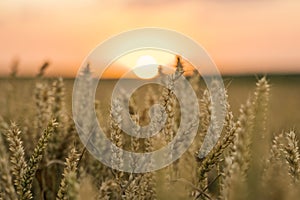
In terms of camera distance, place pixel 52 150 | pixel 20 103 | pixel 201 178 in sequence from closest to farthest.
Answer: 1. pixel 201 178
2. pixel 52 150
3. pixel 20 103

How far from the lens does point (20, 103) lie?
3203 millimetres

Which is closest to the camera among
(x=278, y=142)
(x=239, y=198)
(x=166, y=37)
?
(x=239, y=198)

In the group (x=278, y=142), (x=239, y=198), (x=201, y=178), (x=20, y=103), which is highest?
(x=20, y=103)

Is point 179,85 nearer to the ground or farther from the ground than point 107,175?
farther from the ground

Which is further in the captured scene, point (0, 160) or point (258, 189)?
point (0, 160)

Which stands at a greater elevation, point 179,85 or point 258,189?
point 179,85

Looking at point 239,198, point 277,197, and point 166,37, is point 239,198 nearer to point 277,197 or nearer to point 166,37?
point 277,197

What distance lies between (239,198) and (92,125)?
108 centimetres

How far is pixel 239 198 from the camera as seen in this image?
1.10m

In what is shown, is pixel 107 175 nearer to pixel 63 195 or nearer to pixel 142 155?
pixel 142 155

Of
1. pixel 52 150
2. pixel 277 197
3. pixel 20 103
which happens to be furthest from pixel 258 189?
pixel 20 103

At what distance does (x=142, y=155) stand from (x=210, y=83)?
1.05 ft

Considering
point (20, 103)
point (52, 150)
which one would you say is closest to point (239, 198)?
point (52, 150)

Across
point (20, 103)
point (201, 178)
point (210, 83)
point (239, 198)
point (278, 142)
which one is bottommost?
point (239, 198)
